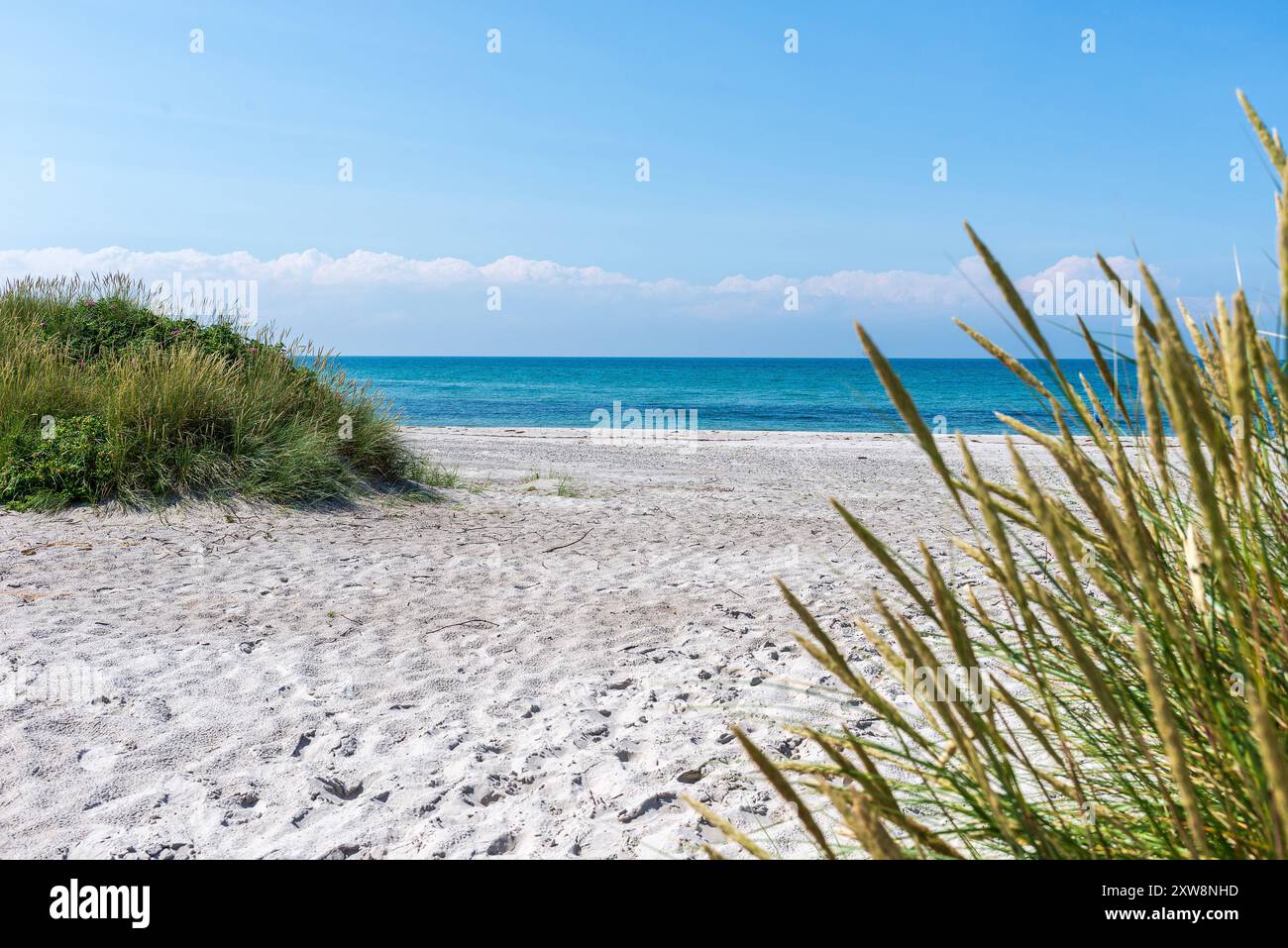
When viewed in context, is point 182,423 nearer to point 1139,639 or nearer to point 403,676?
point 403,676

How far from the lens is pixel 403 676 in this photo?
473 cm

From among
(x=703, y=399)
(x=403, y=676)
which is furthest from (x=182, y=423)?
(x=703, y=399)

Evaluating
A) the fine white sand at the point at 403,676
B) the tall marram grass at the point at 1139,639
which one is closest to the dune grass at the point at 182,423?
the fine white sand at the point at 403,676

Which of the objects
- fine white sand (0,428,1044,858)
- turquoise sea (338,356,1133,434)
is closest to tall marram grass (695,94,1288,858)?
fine white sand (0,428,1044,858)

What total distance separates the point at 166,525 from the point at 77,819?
18.5 ft

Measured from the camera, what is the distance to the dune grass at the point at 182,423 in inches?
345

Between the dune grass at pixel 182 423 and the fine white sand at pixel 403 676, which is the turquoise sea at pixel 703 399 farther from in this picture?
the fine white sand at pixel 403 676

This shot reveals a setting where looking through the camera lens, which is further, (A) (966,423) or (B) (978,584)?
(A) (966,423)

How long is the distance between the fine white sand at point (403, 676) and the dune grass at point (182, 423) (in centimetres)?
53

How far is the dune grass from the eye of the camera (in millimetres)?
8758

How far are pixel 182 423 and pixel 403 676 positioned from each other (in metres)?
5.84

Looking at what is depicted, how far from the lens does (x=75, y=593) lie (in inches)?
240
